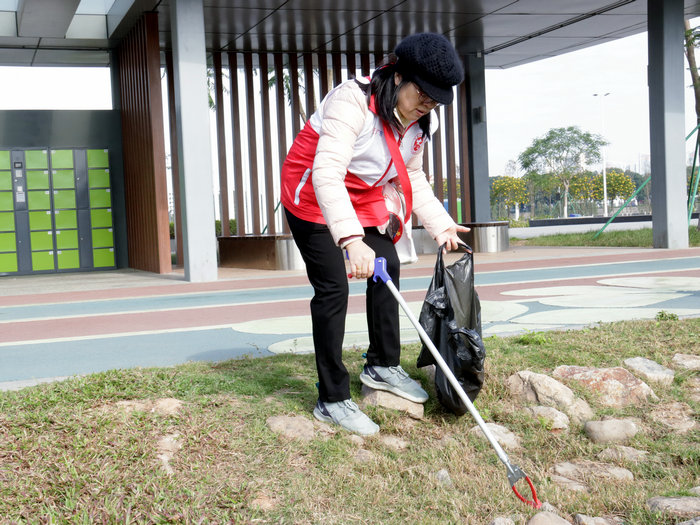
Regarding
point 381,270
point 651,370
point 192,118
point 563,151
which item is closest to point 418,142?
point 381,270

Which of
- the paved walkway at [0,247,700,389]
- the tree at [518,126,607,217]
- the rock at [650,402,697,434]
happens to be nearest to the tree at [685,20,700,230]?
the paved walkway at [0,247,700,389]

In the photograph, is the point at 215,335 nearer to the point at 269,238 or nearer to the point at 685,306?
the point at 685,306

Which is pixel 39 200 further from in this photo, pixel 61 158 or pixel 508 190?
pixel 508 190

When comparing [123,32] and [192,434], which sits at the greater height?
[123,32]

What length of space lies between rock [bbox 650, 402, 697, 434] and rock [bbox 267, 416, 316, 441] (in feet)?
5.72

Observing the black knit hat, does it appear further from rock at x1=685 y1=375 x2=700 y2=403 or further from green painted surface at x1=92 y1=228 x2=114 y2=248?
green painted surface at x1=92 y1=228 x2=114 y2=248

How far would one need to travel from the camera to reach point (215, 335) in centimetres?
641

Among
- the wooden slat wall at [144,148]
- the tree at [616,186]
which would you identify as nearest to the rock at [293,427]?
the wooden slat wall at [144,148]

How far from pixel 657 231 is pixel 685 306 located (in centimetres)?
874

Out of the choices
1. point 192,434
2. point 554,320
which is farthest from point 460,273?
point 554,320

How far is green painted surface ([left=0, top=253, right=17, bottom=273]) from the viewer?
16.1m

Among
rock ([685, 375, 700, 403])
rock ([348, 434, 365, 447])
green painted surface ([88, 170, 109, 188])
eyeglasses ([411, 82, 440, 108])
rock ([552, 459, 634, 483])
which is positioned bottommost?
rock ([552, 459, 634, 483])

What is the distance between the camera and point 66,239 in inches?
650

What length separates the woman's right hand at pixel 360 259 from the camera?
311 cm
